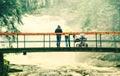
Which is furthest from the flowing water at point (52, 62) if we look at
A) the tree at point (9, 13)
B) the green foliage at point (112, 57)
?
the tree at point (9, 13)

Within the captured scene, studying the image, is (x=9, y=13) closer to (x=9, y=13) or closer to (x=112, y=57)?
(x=9, y=13)

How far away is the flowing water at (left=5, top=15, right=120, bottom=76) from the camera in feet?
124

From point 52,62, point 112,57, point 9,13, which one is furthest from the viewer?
point 52,62

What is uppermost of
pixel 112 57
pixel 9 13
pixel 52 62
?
pixel 9 13

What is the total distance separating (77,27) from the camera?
2982 inches

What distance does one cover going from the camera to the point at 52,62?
54.9 metres

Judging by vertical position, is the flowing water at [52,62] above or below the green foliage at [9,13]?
below

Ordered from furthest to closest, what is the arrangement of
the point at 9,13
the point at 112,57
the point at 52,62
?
the point at 52,62 → the point at 112,57 → the point at 9,13

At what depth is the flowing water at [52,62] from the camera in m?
37.8

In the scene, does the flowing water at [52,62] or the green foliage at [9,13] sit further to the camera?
the flowing water at [52,62]

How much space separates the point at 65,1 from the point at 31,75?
6173 cm

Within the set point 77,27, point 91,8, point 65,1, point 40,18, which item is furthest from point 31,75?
point 65,1

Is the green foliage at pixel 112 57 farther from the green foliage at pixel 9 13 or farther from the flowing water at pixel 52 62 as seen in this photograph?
the green foliage at pixel 9 13

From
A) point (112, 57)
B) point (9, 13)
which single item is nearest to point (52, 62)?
point (112, 57)
